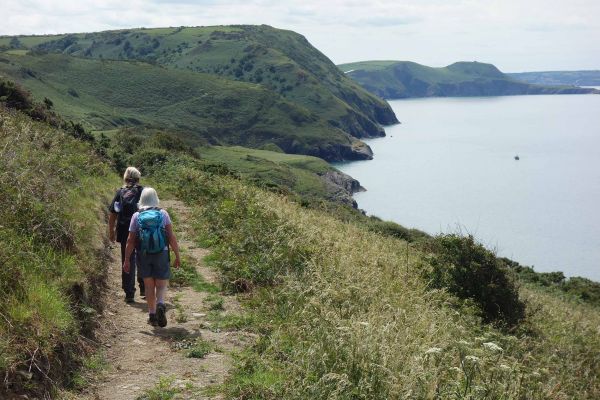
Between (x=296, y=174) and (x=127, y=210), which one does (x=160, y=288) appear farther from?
(x=296, y=174)

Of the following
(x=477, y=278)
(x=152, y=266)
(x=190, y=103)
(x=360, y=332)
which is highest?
(x=190, y=103)

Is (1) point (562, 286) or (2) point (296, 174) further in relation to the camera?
(2) point (296, 174)

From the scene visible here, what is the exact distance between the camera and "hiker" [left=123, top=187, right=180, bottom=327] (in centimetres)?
838

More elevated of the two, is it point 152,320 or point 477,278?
point 152,320

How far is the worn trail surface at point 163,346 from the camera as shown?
642 centimetres

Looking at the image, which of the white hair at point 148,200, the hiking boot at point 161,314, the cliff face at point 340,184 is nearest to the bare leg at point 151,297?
the hiking boot at point 161,314

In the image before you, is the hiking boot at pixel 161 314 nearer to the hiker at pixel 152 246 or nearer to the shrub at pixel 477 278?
the hiker at pixel 152 246

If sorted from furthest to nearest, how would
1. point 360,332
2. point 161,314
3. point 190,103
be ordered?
point 190,103, point 161,314, point 360,332

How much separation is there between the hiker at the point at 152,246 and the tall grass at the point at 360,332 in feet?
5.22

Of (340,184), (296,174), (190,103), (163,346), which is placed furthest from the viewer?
(190,103)

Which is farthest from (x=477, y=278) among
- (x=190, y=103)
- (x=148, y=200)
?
(x=190, y=103)

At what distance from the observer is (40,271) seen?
23.8 feet

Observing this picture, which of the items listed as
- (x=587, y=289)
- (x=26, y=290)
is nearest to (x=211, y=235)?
(x=26, y=290)

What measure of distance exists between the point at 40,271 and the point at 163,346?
1948mm
